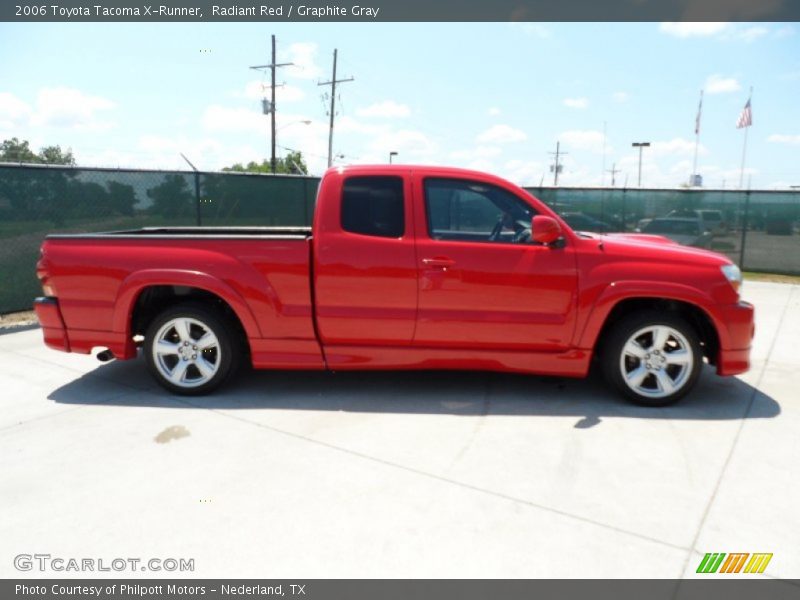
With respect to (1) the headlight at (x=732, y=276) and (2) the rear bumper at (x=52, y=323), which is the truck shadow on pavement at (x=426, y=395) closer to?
(2) the rear bumper at (x=52, y=323)

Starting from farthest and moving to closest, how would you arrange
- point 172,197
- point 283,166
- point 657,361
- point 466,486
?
point 283,166 < point 172,197 < point 657,361 < point 466,486

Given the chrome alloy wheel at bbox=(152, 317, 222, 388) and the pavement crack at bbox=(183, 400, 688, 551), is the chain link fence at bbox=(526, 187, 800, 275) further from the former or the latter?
the pavement crack at bbox=(183, 400, 688, 551)

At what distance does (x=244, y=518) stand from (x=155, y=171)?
24.5 ft

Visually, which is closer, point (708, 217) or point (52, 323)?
point (52, 323)

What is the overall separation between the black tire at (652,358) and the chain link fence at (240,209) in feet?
24.3

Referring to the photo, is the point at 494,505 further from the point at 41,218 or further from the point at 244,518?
the point at 41,218

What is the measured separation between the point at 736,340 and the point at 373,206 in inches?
115

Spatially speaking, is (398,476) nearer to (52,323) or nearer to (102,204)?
(52,323)

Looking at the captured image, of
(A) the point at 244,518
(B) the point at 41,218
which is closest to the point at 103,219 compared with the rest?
(B) the point at 41,218

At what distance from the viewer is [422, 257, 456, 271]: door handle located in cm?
411

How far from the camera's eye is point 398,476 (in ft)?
10.5

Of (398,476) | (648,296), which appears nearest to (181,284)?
(398,476)

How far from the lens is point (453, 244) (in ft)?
13.5

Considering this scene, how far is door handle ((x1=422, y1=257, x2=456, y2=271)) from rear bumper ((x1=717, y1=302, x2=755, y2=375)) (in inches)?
81.3
